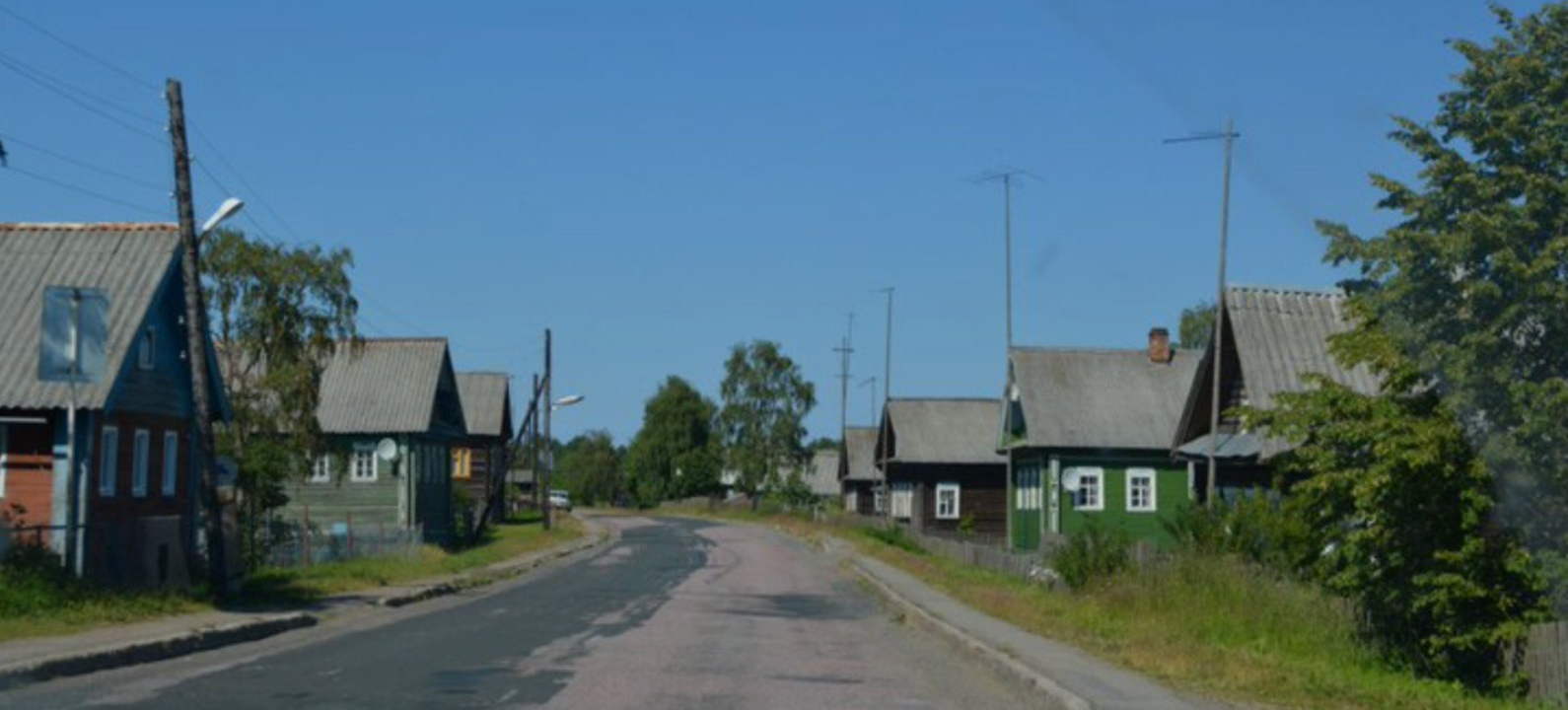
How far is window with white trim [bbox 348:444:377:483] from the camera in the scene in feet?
189

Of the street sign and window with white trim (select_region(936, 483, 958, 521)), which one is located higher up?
the street sign

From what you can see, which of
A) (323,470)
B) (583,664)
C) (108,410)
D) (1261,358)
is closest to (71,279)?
(108,410)

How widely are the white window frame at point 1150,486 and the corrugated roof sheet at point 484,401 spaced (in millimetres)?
33499

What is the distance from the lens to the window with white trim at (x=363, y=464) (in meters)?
57.6

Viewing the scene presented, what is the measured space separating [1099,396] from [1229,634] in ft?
111

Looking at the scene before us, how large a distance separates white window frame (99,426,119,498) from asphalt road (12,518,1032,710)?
5.79 m

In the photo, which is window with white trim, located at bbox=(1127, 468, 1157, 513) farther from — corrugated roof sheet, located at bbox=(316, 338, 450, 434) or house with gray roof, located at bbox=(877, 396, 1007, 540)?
corrugated roof sheet, located at bbox=(316, 338, 450, 434)

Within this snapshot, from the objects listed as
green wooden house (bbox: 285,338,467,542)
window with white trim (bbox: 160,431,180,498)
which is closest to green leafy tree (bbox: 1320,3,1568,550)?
window with white trim (bbox: 160,431,180,498)

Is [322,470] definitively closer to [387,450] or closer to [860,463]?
[387,450]

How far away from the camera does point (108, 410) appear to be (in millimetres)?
28422

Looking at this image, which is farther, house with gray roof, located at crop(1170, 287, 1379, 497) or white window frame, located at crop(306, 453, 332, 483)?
white window frame, located at crop(306, 453, 332, 483)

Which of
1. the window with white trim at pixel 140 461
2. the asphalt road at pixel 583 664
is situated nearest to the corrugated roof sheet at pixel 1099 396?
the asphalt road at pixel 583 664

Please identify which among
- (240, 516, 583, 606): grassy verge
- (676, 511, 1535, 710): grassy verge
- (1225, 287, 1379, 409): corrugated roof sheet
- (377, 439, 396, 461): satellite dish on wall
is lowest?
(240, 516, 583, 606): grassy verge

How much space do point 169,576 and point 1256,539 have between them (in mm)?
15848
